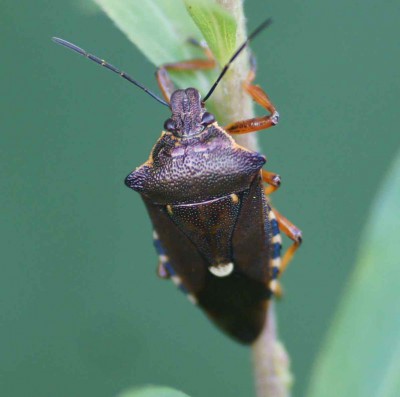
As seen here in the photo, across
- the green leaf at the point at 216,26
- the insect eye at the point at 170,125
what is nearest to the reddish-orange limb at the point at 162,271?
the insect eye at the point at 170,125

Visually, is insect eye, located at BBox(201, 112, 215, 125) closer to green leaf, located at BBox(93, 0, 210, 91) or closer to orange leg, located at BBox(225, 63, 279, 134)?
orange leg, located at BBox(225, 63, 279, 134)

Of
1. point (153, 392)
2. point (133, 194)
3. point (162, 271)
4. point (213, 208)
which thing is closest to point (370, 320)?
point (153, 392)

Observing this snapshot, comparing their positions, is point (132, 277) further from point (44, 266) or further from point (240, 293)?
point (240, 293)

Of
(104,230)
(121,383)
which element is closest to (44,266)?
(104,230)

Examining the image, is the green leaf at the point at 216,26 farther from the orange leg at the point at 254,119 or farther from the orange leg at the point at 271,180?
the orange leg at the point at 271,180

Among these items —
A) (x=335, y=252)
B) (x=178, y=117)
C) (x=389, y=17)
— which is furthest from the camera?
(x=389, y=17)
